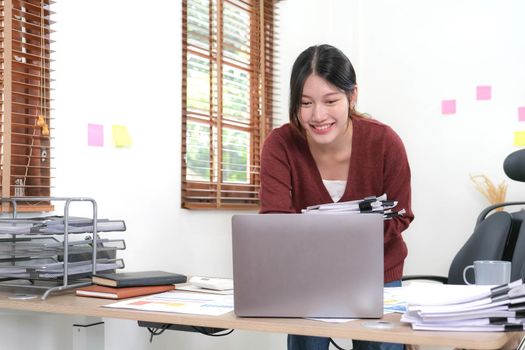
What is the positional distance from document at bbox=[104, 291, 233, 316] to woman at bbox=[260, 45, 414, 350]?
0.30 metres

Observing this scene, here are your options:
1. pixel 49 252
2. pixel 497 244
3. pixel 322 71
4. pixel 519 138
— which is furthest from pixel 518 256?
pixel 49 252

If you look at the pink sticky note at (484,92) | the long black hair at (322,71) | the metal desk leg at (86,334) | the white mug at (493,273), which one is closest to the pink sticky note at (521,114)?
the pink sticky note at (484,92)

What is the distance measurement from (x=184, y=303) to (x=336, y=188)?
1.90 ft

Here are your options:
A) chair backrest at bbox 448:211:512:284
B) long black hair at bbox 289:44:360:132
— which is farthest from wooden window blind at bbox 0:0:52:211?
chair backrest at bbox 448:211:512:284

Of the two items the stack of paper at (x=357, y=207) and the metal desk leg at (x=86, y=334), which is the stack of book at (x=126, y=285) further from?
the stack of paper at (x=357, y=207)

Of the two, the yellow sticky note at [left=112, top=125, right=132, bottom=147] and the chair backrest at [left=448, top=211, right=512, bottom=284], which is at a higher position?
the yellow sticky note at [left=112, top=125, right=132, bottom=147]

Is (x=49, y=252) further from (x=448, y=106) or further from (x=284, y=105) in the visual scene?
(x=448, y=106)

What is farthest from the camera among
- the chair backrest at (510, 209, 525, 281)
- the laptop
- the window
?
the window

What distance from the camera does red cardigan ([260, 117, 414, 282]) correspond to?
1.69 meters

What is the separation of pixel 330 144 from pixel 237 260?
0.70 m

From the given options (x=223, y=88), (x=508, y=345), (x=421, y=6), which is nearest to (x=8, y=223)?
(x=508, y=345)

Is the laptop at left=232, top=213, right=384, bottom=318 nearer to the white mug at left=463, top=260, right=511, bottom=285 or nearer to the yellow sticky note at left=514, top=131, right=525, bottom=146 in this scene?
the white mug at left=463, top=260, right=511, bottom=285

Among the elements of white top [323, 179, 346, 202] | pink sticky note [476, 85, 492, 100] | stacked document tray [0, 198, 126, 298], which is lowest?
stacked document tray [0, 198, 126, 298]

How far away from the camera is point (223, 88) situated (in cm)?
295
